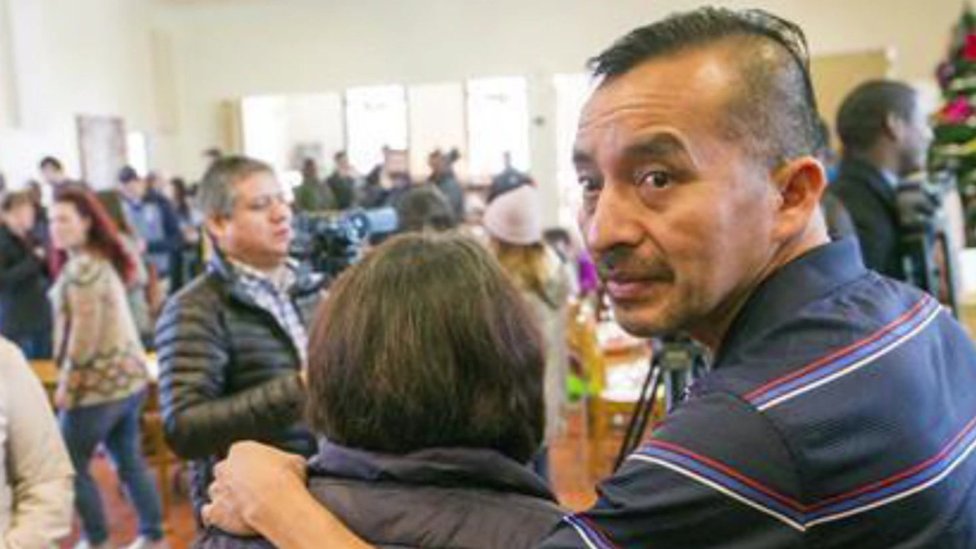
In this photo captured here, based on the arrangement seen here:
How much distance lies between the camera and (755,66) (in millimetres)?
784

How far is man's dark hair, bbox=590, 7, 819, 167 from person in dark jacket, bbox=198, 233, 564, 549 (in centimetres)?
36

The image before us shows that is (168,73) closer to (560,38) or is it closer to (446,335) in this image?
(560,38)

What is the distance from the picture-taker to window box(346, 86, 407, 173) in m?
11.0

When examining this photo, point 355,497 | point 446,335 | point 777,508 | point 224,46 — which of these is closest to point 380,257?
point 446,335

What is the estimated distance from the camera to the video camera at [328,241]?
2.18m

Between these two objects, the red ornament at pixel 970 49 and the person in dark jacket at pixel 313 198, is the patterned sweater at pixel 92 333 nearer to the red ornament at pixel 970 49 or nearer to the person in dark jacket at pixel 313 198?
the person in dark jacket at pixel 313 198

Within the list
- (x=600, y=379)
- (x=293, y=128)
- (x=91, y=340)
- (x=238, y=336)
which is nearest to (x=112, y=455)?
(x=91, y=340)

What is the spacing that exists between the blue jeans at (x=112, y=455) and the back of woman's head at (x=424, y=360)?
2.77 meters

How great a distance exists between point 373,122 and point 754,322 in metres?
10.6

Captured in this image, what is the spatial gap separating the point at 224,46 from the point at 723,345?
437 inches

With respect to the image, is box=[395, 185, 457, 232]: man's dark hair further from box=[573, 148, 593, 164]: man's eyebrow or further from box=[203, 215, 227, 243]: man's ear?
box=[573, 148, 593, 164]: man's eyebrow

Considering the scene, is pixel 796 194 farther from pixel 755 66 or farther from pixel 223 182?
pixel 223 182

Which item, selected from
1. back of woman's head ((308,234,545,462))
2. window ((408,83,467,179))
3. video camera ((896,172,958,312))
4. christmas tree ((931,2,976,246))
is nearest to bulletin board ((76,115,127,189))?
window ((408,83,467,179))

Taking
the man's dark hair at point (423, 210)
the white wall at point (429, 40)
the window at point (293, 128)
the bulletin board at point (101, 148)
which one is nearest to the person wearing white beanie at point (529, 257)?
the man's dark hair at point (423, 210)
